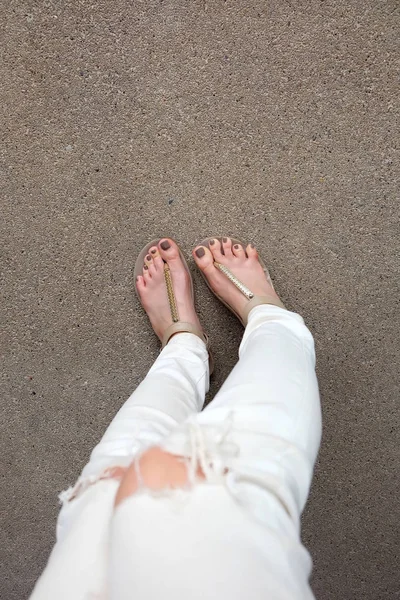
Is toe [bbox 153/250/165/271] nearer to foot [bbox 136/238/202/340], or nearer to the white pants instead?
foot [bbox 136/238/202/340]

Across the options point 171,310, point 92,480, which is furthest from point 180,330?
point 92,480

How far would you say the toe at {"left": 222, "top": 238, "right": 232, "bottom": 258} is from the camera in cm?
101

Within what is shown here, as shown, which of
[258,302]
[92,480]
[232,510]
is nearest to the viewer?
[232,510]

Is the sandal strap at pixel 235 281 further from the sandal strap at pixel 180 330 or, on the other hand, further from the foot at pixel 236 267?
the sandal strap at pixel 180 330

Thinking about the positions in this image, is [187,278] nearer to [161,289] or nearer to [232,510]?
[161,289]

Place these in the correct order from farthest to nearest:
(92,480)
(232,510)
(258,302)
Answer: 1. (258,302)
2. (92,480)
3. (232,510)

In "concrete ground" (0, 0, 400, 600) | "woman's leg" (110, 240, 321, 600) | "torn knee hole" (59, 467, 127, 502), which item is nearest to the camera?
"woman's leg" (110, 240, 321, 600)

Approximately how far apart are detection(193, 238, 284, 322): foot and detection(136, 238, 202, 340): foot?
6 cm

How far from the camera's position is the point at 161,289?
1034 millimetres

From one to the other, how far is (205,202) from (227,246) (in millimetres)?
110

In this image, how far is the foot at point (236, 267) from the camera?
101 cm

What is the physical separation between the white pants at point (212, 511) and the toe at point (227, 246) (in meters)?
0.36

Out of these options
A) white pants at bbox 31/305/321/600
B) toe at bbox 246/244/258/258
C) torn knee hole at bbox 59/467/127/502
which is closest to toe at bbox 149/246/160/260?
toe at bbox 246/244/258/258

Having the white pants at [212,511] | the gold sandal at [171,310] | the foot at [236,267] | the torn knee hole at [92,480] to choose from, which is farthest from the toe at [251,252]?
the torn knee hole at [92,480]
